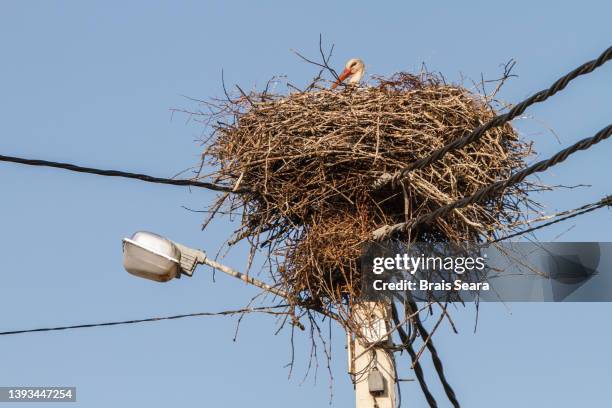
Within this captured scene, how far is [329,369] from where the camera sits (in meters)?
6.35

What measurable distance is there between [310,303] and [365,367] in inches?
29.7

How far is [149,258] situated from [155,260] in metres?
0.04

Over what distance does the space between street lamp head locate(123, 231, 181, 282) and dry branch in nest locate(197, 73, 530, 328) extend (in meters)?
0.59

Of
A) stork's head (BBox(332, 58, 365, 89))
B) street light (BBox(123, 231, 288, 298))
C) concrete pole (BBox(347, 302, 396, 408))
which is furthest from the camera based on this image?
stork's head (BBox(332, 58, 365, 89))

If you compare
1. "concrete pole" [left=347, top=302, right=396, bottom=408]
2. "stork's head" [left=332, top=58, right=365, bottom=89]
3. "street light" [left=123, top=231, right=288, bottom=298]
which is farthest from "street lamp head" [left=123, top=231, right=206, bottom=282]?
"stork's head" [left=332, top=58, right=365, bottom=89]

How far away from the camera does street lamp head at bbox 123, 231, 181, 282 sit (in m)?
6.83

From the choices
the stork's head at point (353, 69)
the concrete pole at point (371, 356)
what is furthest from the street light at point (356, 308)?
the stork's head at point (353, 69)

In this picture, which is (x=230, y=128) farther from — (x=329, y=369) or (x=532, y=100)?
(x=532, y=100)

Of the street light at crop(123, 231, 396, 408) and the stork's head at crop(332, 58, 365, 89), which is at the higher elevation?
the stork's head at crop(332, 58, 365, 89)

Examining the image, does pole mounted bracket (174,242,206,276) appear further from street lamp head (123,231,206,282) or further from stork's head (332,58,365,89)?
stork's head (332,58,365,89)

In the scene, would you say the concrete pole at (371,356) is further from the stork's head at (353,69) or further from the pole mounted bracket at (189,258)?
the stork's head at (353,69)

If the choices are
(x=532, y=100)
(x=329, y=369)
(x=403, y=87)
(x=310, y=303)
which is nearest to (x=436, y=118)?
A: (x=403, y=87)

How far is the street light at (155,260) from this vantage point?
22.4ft

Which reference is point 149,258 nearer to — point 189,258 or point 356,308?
point 189,258
